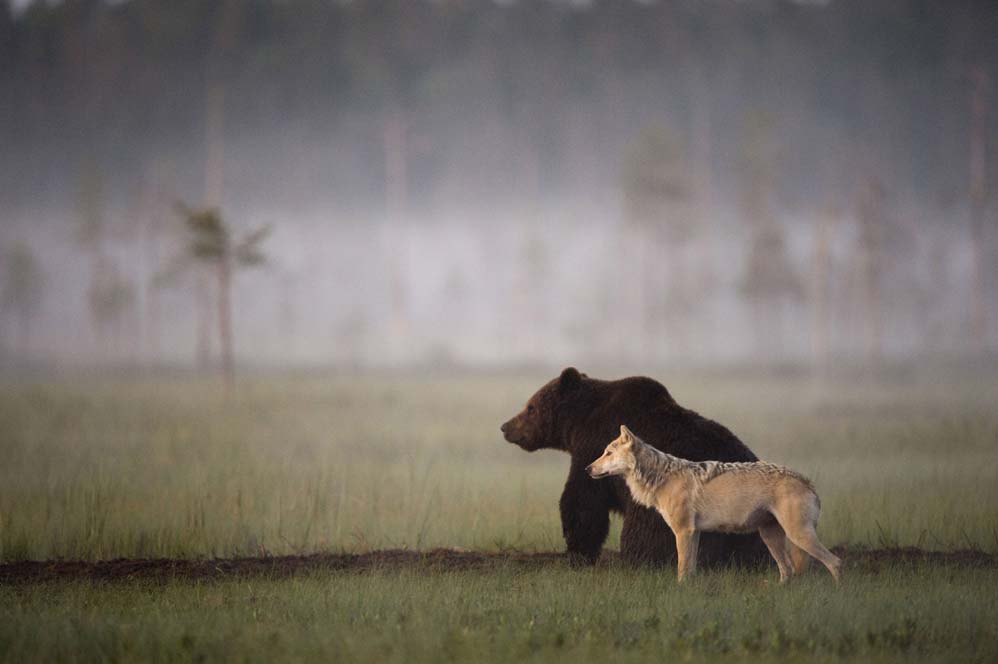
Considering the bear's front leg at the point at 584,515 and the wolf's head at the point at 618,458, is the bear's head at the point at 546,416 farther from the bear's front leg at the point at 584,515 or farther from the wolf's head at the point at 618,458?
the wolf's head at the point at 618,458

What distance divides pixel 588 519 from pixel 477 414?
69.4 ft

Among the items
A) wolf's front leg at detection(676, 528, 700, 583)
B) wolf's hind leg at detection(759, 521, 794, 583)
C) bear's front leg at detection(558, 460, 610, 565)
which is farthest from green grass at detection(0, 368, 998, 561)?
wolf's front leg at detection(676, 528, 700, 583)

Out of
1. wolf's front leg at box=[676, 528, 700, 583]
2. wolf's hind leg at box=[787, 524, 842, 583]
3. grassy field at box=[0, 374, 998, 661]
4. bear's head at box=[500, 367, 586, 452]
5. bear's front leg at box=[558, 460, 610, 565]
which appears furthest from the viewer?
bear's head at box=[500, 367, 586, 452]

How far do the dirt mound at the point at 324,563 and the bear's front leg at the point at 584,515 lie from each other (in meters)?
0.45

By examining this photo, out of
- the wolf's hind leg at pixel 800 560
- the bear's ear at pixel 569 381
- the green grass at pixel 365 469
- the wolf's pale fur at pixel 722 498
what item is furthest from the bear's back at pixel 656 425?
the green grass at pixel 365 469

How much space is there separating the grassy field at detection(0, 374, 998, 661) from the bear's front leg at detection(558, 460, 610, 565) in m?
0.47

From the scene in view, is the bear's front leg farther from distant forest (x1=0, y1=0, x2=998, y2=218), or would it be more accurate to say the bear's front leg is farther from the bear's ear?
distant forest (x1=0, y1=0, x2=998, y2=218)

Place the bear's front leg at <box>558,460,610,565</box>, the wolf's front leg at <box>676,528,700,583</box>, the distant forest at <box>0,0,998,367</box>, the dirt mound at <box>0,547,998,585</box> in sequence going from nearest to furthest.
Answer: the wolf's front leg at <box>676,528,700,583</box> → the bear's front leg at <box>558,460,610,565</box> → the dirt mound at <box>0,547,998,585</box> → the distant forest at <box>0,0,998,367</box>

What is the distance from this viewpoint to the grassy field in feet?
25.6

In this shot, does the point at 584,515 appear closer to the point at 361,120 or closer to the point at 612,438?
the point at 612,438

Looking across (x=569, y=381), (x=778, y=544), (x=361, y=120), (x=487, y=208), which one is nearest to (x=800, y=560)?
(x=778, y=544)

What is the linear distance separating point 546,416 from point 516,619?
3.43 m

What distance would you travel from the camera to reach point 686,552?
31.3ft

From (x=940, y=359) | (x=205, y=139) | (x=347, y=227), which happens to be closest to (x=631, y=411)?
(x=940, y=359)
